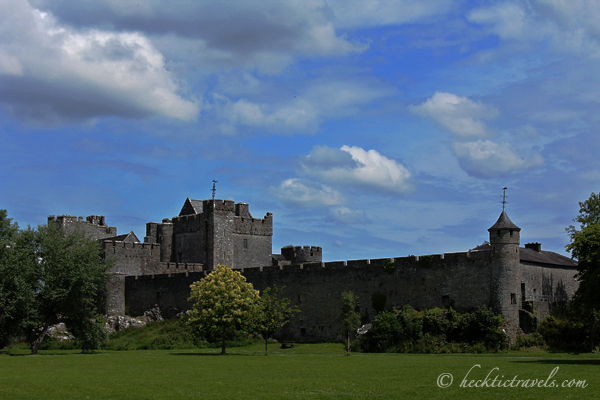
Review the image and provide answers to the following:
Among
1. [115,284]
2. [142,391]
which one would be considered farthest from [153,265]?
[142,391]

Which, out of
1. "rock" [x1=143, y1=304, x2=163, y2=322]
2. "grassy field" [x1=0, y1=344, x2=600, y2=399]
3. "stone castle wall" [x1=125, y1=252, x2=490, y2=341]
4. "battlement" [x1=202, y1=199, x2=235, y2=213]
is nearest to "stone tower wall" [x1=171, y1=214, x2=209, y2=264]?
"battlement" [x1=202, y1=199, x2=235, y2=213]

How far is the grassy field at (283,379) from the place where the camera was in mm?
19216

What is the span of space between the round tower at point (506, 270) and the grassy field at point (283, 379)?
1076 cm

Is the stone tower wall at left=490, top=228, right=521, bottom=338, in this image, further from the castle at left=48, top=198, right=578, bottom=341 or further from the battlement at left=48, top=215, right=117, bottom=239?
the battlement at left=48, top=215, right=117, bottom=239

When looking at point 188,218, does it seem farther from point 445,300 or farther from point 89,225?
point 445,300

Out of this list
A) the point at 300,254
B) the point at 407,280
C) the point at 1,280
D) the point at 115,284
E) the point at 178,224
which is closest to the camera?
the point at 1,280

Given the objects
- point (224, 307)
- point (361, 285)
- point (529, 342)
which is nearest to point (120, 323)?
point (224, 307)

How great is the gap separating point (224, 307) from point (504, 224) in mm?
18826

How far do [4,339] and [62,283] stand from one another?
5.45 meters

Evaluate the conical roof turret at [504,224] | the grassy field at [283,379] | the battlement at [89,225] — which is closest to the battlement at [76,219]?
the battlement at [89,225]

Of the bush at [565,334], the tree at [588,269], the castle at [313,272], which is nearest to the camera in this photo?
the tree at [588,269]

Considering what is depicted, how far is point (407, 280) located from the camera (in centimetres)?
4500

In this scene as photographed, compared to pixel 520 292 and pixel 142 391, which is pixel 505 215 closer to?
pixel 520 292

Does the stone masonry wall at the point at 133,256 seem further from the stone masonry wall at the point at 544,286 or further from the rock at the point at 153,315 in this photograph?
the stone masonry wall at the point at 544,286
